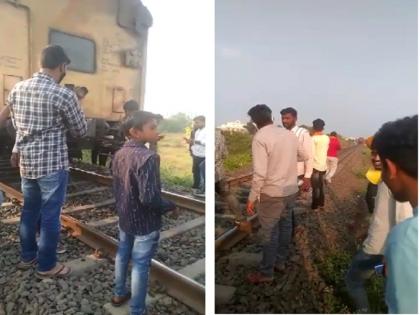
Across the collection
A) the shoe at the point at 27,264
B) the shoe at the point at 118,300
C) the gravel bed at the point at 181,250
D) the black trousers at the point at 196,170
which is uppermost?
the black trousers at the point at 196,170

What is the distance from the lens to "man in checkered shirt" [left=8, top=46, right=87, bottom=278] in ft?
6.15

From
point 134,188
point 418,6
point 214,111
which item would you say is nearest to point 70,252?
point 134,188

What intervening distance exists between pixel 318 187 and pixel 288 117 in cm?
40

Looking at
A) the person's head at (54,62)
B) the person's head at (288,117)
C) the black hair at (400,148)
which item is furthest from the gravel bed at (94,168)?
the black hair at (400,148)

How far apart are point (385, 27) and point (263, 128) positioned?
2.54 ft

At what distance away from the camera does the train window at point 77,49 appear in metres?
1.93

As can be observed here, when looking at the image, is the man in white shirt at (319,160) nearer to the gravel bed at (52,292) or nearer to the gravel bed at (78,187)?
the gravel bed at (52,292)

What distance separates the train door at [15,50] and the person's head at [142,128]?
54 cm

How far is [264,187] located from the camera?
216cm

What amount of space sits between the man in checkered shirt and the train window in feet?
0.14

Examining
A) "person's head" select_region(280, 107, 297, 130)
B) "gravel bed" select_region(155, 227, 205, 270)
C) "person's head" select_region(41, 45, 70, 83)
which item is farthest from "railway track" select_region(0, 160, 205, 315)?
"person's head" select_region(280, 107, 297, 130)

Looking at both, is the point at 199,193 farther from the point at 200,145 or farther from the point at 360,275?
the point at 360,275

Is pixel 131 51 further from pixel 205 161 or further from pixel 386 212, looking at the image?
pixel 386 212

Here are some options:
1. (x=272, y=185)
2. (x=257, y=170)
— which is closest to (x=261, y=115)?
(x=257, y=170)
